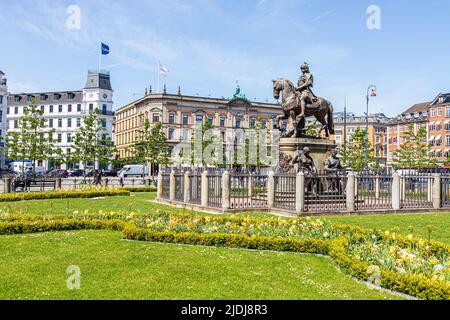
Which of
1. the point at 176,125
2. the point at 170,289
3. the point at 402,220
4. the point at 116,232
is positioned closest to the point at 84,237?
the point at 116,232

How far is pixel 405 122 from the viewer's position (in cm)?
9444

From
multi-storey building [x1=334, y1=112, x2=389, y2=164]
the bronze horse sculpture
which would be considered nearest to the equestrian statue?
the bronze horse sculpture

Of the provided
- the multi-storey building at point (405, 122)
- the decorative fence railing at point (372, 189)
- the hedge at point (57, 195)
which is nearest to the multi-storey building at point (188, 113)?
the multi-storey building at point (405, 122)

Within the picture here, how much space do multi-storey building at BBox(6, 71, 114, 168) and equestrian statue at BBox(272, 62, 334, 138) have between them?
74.3 meters

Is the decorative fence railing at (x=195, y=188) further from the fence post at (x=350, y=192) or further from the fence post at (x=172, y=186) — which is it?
the fence post at (x=350, y=192)

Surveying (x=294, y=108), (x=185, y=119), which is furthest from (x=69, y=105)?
(x=294, y=108)

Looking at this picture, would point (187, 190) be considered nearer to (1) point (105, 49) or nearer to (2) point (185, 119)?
(1) point (105, 49)

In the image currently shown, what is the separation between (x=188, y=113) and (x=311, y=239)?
7855cm

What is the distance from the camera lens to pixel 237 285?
7090 mm

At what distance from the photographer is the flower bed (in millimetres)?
6939

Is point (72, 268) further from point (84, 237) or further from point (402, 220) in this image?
point (402, 220)

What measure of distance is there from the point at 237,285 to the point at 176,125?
79.9 metres

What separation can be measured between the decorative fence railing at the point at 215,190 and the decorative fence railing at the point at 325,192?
3.78 meters

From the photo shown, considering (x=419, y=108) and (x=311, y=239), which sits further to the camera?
(x=419, y=108)
